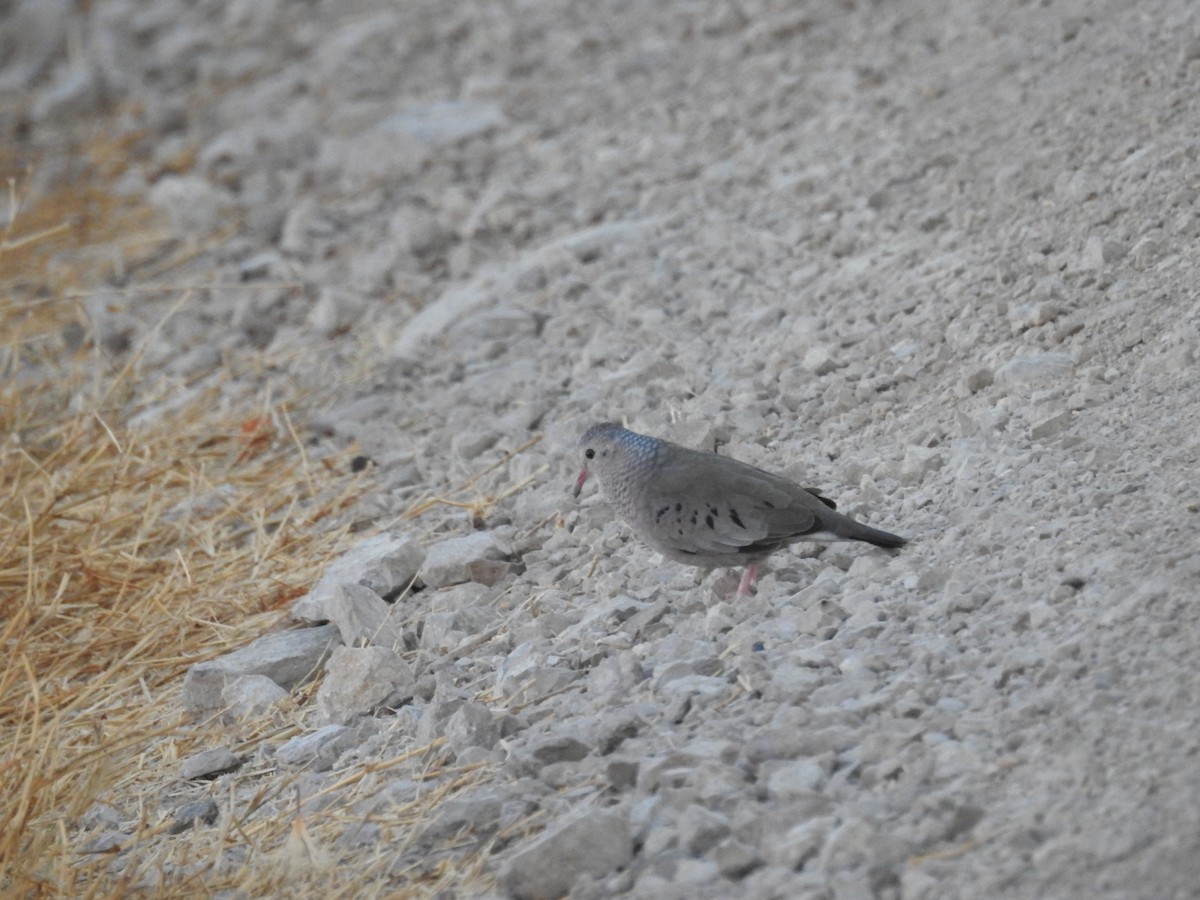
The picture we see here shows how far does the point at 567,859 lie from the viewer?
2.48 metres

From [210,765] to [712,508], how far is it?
3.85 feet

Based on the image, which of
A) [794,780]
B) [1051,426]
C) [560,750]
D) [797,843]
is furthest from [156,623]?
[1051,426]

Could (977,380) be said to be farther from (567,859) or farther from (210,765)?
(210,765)

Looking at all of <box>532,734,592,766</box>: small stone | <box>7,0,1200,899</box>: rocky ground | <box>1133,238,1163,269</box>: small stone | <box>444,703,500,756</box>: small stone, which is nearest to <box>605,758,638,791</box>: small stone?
<box>7,0,1200,899</box>: rocky ground

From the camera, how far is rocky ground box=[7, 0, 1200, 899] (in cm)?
247

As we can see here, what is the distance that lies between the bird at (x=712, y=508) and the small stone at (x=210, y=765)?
973 millimetres

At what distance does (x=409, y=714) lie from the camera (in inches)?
125

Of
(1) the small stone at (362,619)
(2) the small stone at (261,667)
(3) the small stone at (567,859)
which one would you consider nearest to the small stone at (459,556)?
(1) the small stone at (362,619)

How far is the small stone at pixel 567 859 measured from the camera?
8.11 ft

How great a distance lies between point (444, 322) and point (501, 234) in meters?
0.78

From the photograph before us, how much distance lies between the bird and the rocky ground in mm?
101

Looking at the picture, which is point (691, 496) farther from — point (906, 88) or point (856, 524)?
point (906, 88)

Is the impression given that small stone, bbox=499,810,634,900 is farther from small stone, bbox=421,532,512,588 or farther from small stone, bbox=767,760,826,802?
small stone, bbox=421,532,512,588

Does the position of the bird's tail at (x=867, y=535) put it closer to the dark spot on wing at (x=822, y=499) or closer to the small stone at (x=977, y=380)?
the dark spot on wing at (x=822, y=499)
